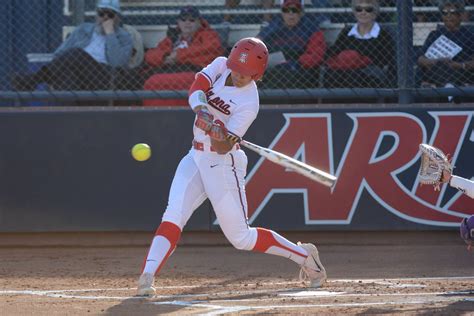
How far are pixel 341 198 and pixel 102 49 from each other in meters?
2.74

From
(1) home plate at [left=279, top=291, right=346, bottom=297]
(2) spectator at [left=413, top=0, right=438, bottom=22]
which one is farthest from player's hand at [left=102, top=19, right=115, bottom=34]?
(1) home plate at [left=279, top=291, right=346, bottom=297]

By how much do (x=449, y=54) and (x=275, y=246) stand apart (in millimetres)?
3127

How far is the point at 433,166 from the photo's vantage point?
229 inches

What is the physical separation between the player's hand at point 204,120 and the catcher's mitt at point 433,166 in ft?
4.44

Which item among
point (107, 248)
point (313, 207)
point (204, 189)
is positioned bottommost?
point (107, 248)

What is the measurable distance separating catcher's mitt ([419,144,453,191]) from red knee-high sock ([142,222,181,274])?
162 cm

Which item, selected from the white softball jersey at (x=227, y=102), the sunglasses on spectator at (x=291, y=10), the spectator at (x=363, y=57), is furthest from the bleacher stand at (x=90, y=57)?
the white softball jersey at (x=227, y=102)

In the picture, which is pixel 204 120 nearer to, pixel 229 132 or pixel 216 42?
pixel 229 132

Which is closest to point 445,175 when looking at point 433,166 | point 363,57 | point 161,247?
point 433,166

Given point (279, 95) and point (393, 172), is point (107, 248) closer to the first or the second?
point (279, 95)

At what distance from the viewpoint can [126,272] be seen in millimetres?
7238

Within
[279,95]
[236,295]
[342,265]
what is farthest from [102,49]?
[236,295]

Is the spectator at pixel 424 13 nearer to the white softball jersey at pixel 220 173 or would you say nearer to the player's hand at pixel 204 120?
the white softball jersey at pixel 220 173

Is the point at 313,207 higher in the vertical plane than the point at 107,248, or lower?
higher
